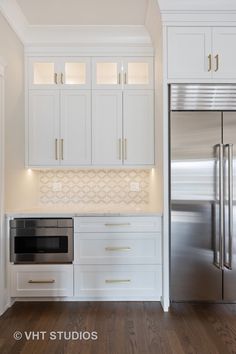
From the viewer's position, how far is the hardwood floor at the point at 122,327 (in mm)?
2049

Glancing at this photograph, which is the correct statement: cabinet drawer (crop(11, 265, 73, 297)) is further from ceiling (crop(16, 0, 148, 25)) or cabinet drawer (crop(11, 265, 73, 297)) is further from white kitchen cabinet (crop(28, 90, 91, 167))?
ceiling (crop(16, 0, 148, 25))

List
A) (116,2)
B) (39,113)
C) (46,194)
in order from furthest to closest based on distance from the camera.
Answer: (46,194) < (39,113) < (116,2)

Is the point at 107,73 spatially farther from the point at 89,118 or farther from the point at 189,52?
the point at 189,52

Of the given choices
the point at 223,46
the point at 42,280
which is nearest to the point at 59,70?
the point at 223,46

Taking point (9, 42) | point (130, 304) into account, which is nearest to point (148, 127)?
point (9, 42)

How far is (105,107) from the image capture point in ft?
10.3

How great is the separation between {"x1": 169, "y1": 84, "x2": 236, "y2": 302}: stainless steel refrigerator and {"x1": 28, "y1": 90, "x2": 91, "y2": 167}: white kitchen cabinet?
106cm

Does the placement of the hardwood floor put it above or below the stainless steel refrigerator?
below

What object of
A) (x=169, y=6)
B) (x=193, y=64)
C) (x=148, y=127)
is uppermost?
(x=169, y=6)

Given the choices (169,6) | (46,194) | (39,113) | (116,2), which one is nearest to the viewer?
(169,6)

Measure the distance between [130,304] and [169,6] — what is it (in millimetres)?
→ 2835

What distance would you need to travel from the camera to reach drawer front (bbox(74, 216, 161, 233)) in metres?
2.74

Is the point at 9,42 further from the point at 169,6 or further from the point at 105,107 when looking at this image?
the point at 169,6

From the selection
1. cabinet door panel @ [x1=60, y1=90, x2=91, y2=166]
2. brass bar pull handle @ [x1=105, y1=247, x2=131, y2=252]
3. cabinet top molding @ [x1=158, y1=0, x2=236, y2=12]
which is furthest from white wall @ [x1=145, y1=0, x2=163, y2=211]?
cabinet door panel @ [x1=60, y1=90, x2=91, y2=166]
